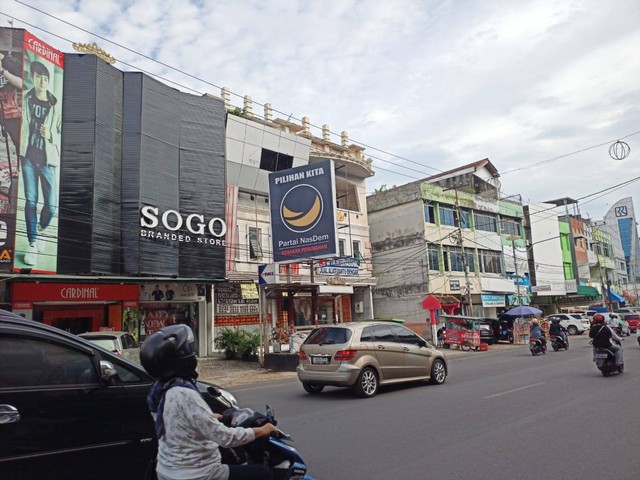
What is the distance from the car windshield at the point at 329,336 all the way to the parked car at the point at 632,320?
3304 centimetres

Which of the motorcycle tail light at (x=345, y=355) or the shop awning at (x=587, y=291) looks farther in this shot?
the shop awning at (x=587, y=291)

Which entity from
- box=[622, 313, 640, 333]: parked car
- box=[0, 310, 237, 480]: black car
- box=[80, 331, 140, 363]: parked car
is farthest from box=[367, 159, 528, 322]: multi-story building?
box=[0, 310, 237, 480]: black car

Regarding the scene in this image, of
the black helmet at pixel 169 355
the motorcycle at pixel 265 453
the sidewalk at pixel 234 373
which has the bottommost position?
the sidewalk at pixel 234 373

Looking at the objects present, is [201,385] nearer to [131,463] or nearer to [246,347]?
[131,463]

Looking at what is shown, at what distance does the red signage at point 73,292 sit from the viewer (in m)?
20.0

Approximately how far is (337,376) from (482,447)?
15.2 feet

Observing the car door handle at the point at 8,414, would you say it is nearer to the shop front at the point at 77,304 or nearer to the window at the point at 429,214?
the shop front at the point at 77,304

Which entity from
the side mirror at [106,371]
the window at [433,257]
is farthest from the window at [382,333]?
the window at [433,257]

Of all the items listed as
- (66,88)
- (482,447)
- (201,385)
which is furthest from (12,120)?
(482,447)

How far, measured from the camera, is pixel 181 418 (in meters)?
2.85

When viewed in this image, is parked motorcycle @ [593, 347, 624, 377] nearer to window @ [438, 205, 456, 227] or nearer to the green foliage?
the green foliage

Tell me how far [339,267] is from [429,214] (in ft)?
30.9

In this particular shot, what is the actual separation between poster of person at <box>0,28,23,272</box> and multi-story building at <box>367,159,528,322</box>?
25897mm

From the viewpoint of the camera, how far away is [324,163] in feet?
70.5
